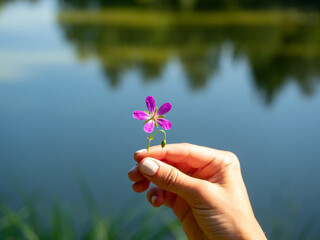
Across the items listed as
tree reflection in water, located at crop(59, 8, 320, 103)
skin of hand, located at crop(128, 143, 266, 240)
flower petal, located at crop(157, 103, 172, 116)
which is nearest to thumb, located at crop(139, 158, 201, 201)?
skin of hand, located at crop(128, 143, 266, 240)

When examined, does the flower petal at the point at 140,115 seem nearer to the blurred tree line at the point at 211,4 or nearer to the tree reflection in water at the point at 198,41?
the tree reflection in water at the point at 198,41

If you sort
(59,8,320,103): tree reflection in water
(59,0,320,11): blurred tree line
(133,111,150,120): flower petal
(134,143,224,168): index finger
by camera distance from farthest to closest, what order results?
(59,0,320,11): blurred tree line, (59,8,320,103): tree reflection in water, (134,143,224,168): index finger, (133,111,150,120): flower petal

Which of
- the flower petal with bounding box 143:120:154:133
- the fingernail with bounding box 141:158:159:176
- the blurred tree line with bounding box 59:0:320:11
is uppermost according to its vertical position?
the blurred tree line with bounding box 59:0:320:11

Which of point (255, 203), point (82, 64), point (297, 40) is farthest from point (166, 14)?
point (255, 203)

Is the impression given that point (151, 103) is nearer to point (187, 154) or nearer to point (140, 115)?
point (140, 115)

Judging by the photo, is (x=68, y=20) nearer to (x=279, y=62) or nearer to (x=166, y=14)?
(x=166, y=14)

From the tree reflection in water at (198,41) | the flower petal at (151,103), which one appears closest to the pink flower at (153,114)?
the flower petal at (151,103)

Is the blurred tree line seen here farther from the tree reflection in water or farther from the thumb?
the thumb

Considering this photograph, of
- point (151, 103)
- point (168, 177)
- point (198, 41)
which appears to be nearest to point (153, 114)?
point (151, 103)

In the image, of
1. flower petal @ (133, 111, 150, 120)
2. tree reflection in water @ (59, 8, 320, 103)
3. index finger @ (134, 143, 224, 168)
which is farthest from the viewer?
tree reflection in water @ (59, 8, 320, 103)
